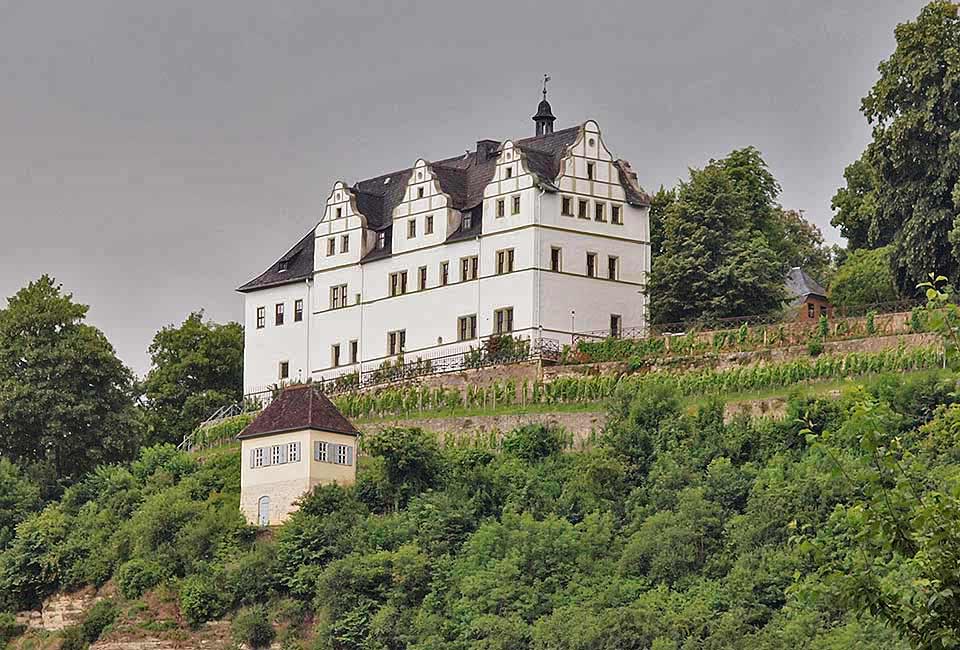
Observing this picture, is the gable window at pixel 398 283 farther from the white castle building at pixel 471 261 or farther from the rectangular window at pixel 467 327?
the rectangular window at pixel 467 327

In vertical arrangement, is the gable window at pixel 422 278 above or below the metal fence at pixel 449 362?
above

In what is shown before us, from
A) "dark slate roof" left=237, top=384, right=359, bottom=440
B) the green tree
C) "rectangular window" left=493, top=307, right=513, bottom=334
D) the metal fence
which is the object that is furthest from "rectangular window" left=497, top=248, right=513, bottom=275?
the green tree

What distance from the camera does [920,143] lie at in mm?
67500

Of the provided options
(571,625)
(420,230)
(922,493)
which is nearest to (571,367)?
(420,230)

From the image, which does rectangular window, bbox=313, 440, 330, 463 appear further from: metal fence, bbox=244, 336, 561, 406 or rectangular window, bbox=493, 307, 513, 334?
rectangular window, bbox=493, 307, 513, 334

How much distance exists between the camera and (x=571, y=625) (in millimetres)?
56719

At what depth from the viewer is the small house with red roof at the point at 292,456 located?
229 ft

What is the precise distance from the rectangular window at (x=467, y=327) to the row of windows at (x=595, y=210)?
15.9 ft

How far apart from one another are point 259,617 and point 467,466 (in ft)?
26.0

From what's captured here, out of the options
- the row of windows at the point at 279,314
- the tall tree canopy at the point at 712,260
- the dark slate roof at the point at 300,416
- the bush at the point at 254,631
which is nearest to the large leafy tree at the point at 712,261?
the tall tree canopy at the point at 712,260

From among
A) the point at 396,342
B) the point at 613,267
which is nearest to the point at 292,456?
the point at 396,342

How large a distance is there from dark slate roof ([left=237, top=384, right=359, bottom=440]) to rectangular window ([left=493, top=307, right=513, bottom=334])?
647 centimetres

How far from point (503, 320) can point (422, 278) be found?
4.52 m

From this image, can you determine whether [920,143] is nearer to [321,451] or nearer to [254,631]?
[321,451]
